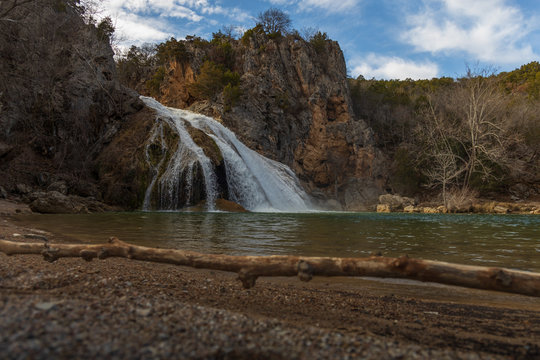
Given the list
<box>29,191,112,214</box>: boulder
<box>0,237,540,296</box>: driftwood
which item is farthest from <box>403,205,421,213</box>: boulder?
<box>0,237,540,296</box>: driftwood

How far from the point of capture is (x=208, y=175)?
18.1 meters

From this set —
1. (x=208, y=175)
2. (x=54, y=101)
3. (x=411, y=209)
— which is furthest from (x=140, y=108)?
(x=411, y=209)

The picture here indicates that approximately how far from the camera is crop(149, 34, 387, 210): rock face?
105ft

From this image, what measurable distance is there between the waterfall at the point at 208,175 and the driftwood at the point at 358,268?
1483 cm

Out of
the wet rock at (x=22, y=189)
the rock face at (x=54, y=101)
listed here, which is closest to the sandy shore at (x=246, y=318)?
the wet rock at (x=22, y=189)

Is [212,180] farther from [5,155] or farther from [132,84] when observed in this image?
[132,84]

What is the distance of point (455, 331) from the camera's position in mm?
2383

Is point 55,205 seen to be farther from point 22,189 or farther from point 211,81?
point 211,81

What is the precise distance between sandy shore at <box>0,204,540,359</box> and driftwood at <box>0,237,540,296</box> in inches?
12.6

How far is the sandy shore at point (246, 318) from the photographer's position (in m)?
1.44

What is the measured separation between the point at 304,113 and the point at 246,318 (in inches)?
1321

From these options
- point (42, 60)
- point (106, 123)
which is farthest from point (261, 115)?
point (42, 60)

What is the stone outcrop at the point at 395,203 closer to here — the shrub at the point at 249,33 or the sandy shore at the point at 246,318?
the shrub at the point at 249,33

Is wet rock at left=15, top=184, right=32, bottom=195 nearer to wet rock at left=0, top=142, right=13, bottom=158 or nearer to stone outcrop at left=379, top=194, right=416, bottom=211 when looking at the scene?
wet rock at left=0, top=142, right=13, bottom=158
